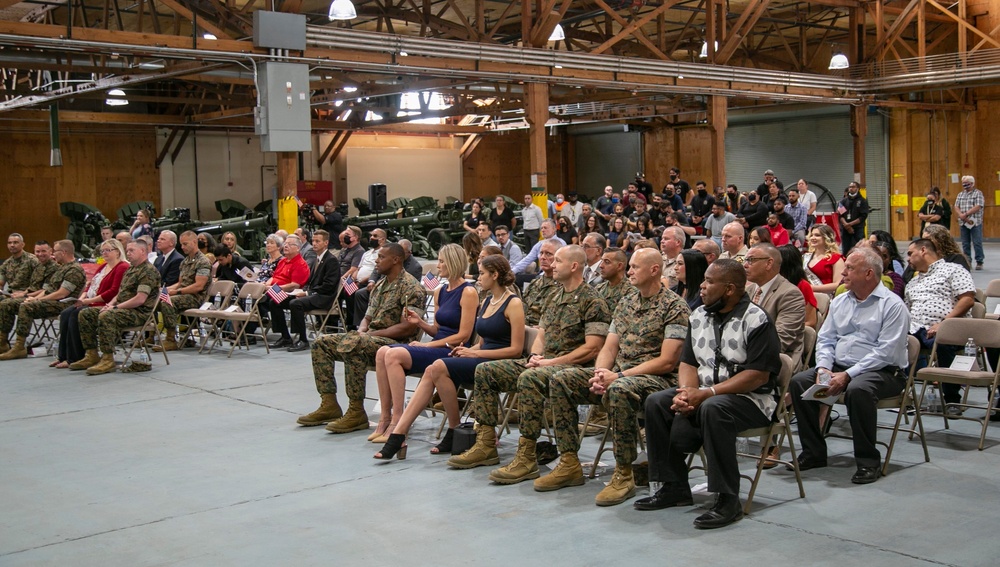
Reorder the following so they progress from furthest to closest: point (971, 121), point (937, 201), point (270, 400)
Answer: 1. point (971, 121)
2. point (937, 201)
3. point (270, 400)

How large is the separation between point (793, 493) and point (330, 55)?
10.00 m

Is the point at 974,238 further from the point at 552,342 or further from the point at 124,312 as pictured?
the point at 124,312

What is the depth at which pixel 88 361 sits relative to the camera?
345 inches

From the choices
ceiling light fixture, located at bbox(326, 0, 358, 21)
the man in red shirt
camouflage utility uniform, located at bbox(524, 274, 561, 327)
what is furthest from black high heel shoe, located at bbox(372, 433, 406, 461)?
ceiling light fixture, located at bbox(326, 0, 358, 21)

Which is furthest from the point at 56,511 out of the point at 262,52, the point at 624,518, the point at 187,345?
the point at 262,52

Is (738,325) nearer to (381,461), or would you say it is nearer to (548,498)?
(548,498)

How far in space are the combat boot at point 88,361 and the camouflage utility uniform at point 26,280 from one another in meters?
1.24

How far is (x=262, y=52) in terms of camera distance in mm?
12250

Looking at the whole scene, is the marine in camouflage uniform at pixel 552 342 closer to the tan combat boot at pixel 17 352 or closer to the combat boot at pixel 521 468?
the combat boot at pixel 521 468

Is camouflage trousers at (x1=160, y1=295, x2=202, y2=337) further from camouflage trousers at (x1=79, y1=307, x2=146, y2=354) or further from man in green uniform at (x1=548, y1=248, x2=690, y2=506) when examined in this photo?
man in green uniform at (x1=548, y1=248, x2=690, y2=506)

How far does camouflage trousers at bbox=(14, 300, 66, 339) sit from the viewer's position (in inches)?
376

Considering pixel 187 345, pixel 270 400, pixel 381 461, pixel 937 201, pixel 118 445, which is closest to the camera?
pixel 381 461

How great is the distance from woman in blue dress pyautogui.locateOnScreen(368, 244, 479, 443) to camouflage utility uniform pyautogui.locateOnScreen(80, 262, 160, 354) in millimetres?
3668

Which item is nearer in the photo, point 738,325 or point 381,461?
point 738,325
